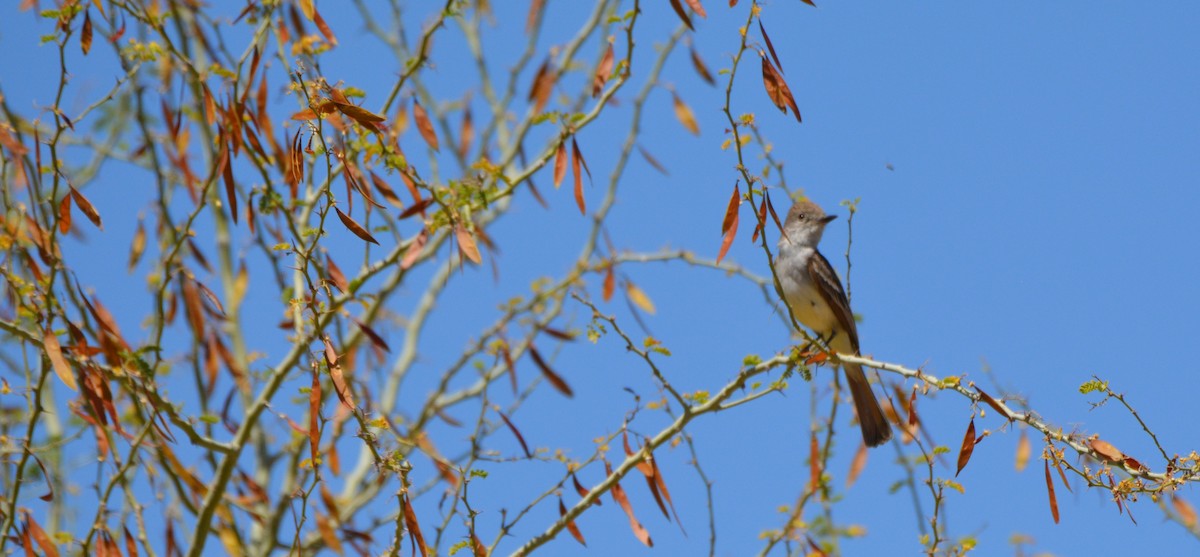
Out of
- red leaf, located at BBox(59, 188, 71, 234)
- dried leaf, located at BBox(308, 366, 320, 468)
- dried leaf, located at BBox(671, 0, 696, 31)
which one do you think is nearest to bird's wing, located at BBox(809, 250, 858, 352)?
dried leaf, located at BBox(671, 0, 696, 31)

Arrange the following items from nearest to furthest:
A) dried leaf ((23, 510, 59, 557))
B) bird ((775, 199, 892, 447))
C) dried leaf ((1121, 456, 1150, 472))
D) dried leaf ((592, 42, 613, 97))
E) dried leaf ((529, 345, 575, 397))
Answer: dried leaf ((1121, 456, 1150, 472)) < dried leaf ((23, 510, 59, 557)) < dried leaf ((592, 42, 613, 97)) < dried leaf ((529, 345, 575, 397)) < bird ((775, 199, 892, 447))

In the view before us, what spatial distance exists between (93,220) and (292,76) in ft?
4.19

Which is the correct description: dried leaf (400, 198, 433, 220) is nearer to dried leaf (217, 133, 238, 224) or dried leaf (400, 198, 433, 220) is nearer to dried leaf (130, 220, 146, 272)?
dried leaf (217, 133, 238, 224)

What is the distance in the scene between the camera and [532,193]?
6.04m

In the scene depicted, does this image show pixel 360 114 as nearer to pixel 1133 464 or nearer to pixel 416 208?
pixel 416 208

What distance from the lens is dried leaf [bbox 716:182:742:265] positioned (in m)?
4.11

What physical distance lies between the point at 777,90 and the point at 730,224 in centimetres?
49

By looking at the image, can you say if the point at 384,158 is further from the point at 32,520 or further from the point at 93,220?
the point at 32,520

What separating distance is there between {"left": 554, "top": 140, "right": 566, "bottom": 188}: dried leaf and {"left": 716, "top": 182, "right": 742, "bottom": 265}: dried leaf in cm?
95

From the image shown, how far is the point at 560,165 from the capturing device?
16.5 feet

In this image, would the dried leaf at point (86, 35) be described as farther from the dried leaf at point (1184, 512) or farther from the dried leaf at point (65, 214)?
the dried leaf at point (1184, 512)

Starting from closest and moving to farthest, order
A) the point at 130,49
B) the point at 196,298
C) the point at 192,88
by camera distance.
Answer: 1. the point at 130,49
2. the point at 196,298
3. the point at 192,88

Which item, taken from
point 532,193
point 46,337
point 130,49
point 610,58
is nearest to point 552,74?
point 532,193

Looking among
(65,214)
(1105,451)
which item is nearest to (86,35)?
(65,214)
